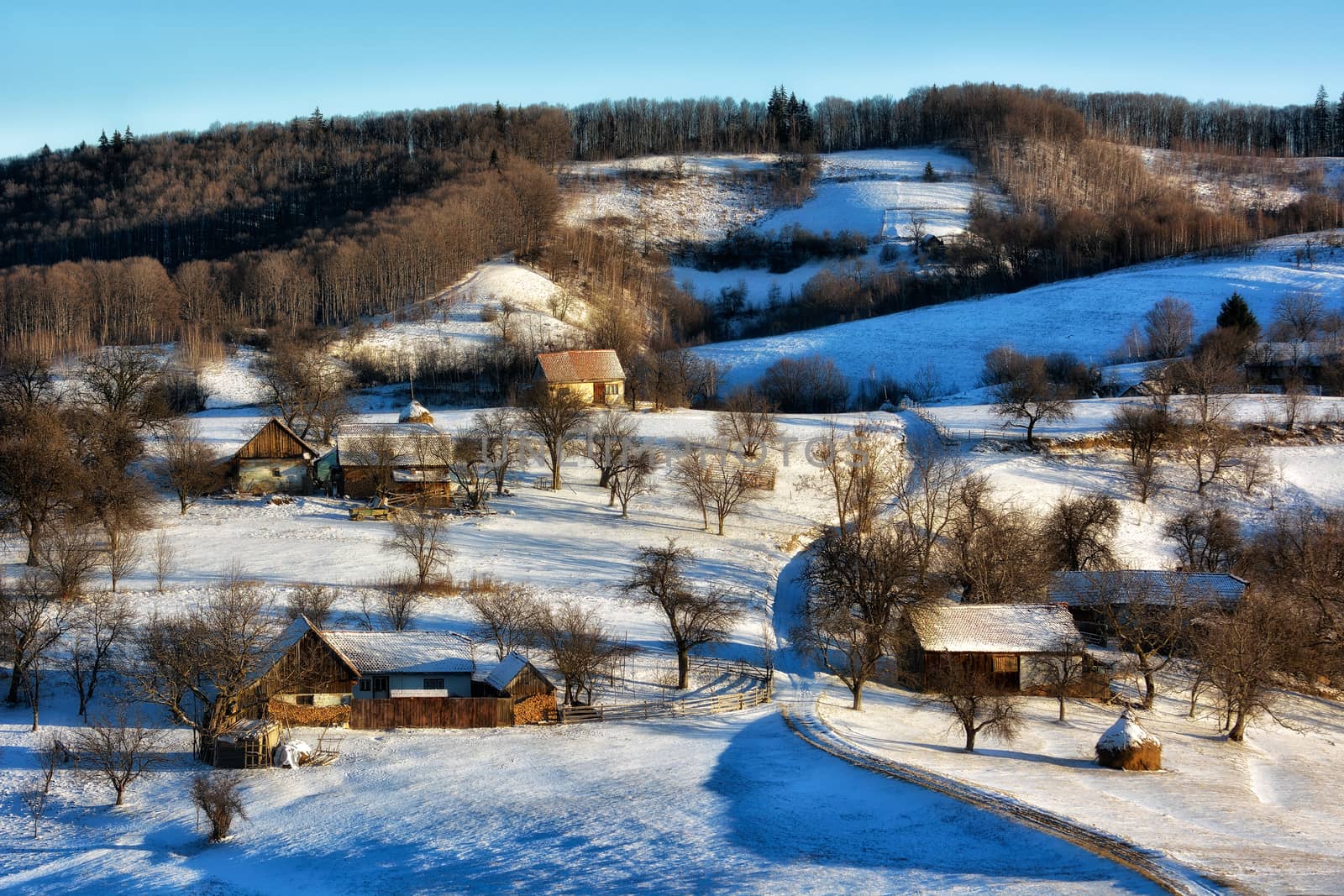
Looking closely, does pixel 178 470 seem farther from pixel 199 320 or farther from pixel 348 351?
pixel 199 320

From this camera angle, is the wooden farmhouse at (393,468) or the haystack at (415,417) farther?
the haystack at (415,417)

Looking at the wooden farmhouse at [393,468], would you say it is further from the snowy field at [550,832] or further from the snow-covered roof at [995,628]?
the snow-covered roof at [995,628]

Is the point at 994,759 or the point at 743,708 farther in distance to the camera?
the point at 743,708

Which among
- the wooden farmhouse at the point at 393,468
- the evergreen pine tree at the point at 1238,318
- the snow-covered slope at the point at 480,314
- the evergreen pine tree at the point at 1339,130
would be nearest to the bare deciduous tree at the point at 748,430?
the wooden farmhouse at the point at 393,468

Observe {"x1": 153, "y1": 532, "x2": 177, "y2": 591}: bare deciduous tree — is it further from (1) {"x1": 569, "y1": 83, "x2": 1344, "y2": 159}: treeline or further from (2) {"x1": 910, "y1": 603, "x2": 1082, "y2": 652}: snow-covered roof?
(1) {"x1": 569, "y1": 83, "x2": 1344, "y2": 159}: treeline

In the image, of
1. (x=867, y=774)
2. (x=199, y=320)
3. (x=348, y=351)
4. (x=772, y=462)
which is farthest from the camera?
(x=199, y=320)

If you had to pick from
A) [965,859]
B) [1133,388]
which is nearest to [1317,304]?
[1133,388]
